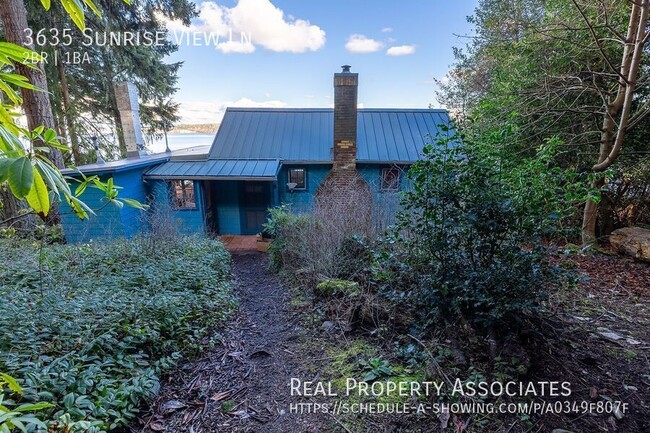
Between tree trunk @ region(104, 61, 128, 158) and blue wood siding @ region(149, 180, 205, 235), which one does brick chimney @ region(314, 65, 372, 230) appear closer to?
blue wood siding @ region(149, 180, 205, 235)

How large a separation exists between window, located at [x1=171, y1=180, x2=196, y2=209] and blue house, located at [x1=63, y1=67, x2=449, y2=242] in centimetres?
3

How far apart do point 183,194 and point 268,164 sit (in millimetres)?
2872

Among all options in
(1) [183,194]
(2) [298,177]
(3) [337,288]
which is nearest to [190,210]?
(1) [183,194]

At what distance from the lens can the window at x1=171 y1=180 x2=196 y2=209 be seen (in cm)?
913

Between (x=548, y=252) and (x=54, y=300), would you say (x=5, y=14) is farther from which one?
(x=548, y=252)

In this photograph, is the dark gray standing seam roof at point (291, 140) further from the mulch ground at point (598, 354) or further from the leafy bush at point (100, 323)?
the mulch ground at point (598, 354)

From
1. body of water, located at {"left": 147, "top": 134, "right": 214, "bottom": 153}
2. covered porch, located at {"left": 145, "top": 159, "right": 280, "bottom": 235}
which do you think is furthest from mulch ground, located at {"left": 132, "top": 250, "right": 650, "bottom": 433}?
body of water, located at {"left": 147, "top": 134, "right": 214, "bottom": 153}

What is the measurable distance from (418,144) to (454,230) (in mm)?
7971

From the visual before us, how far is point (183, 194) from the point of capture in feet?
30.3

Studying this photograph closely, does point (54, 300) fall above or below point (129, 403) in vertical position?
above

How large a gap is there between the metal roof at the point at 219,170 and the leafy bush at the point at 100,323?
3.94m

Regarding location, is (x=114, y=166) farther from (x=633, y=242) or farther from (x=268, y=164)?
(x=633, y=242)

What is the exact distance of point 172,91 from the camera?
1138 centimetres

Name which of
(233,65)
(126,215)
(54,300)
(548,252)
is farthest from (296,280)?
(233,65)
